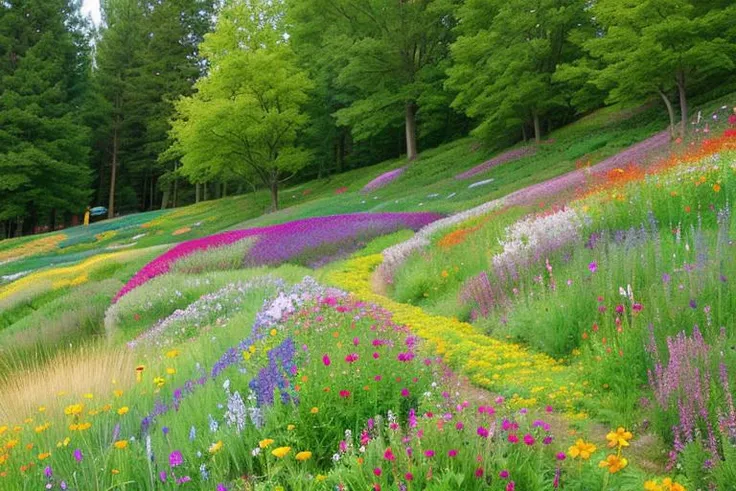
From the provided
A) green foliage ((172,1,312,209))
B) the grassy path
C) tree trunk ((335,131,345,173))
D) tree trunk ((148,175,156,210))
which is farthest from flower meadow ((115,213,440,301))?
tree trunk ((148,175,156,210))

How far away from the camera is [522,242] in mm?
8422

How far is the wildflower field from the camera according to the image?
9.68 feet

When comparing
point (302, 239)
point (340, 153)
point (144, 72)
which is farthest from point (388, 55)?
point (144, 72)

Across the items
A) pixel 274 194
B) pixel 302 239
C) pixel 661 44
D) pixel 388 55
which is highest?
pixel 388 55

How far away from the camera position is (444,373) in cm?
448

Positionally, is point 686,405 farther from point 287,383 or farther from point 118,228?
point 118,228

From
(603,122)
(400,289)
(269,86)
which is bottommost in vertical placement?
(400,289)

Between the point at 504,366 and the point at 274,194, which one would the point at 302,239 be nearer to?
the point at 504,366

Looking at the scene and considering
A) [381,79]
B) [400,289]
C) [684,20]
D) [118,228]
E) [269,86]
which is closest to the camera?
[400,289]

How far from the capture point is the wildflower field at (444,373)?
295 centimetres

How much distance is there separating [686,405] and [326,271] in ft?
31.4

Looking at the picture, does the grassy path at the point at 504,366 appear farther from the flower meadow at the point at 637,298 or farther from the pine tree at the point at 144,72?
the pine tree at the point at 144,72

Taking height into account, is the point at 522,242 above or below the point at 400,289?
above

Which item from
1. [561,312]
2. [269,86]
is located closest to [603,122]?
[269,86]
